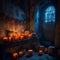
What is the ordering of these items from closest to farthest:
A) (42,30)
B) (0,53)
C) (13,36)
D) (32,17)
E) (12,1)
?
(0,53), (13,36), (12,1), (32,17), (42,30)

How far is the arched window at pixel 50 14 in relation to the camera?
917 centimetres

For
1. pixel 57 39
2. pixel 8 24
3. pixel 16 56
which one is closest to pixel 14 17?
pixel 8 24

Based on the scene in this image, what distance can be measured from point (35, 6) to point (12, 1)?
1.84 m

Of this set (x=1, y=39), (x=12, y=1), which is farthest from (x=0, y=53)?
(x=12, y=1)

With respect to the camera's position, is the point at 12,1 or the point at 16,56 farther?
the point at 12,1

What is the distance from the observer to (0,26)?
18.9 feet

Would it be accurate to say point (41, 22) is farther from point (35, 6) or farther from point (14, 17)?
point (14, 17)

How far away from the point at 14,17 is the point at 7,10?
64cm

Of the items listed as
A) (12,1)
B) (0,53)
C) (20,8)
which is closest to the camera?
(0,53)

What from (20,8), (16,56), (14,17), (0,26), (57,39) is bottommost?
(16,56)

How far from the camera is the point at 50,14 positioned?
9297 millimetres

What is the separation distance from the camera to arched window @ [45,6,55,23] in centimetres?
917

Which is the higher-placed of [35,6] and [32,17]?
[35,6]

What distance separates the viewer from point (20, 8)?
7270 mm
